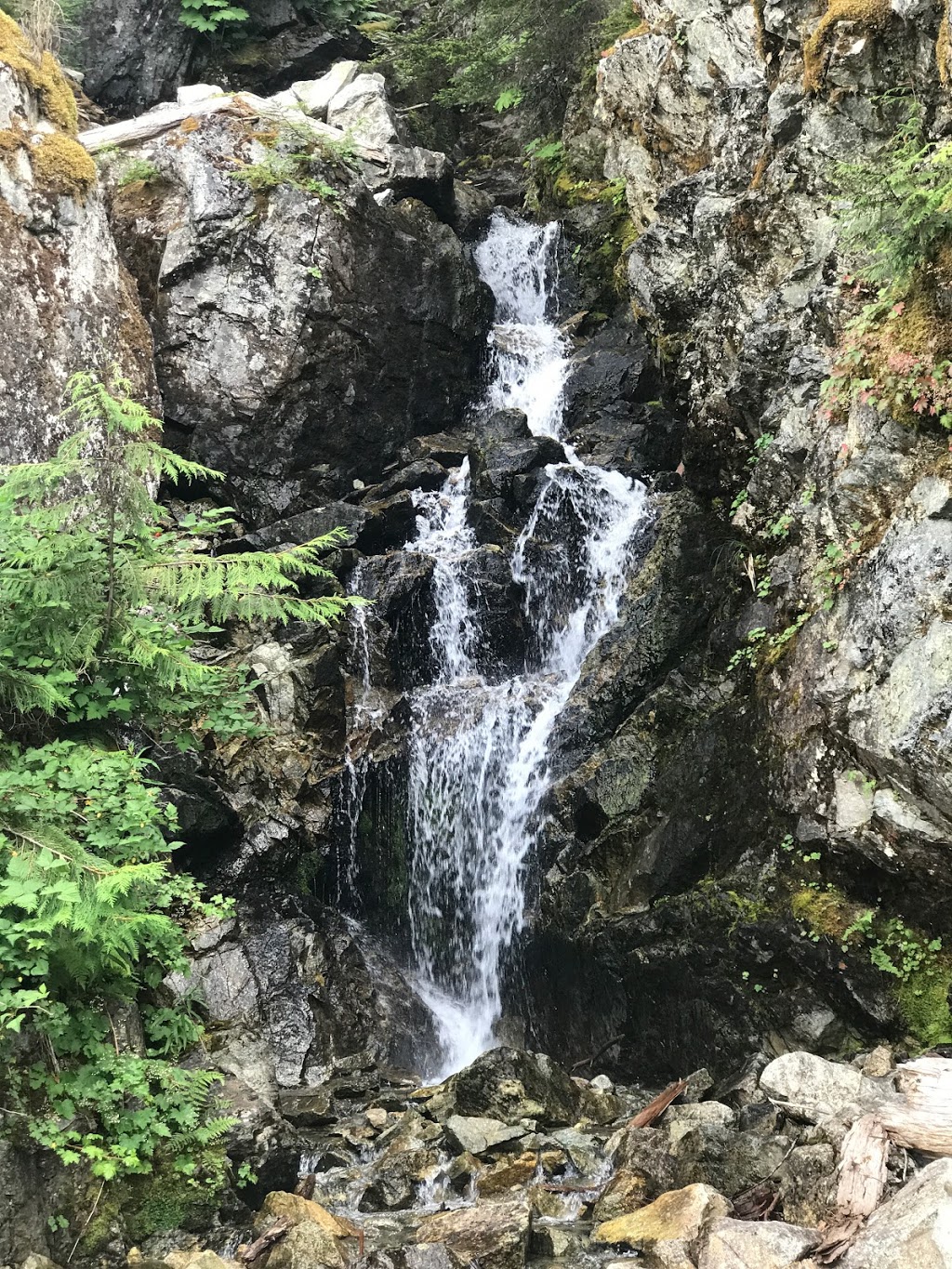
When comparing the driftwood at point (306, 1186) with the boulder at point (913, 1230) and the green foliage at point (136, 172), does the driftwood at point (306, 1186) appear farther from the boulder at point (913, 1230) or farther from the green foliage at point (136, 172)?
the green foliage at point (136, 172)

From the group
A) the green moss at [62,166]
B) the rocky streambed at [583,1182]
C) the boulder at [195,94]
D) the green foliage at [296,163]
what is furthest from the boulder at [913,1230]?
the boulder at [195,94]

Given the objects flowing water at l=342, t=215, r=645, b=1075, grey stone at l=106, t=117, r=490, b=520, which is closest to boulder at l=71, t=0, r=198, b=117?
grey stone at l=106, t=117, r=490, b=520

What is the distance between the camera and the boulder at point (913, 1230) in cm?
353

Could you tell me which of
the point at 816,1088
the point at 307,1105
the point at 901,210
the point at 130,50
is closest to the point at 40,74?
the point at 130,50

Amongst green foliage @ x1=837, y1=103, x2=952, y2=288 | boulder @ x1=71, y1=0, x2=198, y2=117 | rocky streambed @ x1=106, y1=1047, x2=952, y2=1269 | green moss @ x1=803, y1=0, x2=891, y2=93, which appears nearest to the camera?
rocky streambed @ x1=106, y1=1047, x2=952, y2=1269

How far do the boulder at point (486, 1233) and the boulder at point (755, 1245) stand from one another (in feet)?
3.87

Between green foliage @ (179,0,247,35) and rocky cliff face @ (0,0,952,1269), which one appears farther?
green foliage @ (179,0,247,35)

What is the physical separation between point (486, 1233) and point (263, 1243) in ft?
4.22

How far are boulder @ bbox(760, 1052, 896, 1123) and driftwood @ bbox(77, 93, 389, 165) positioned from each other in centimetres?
1556

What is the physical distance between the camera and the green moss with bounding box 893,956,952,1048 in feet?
21.3

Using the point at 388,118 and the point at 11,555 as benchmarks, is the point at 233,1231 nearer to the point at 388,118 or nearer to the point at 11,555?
the point at 11,555

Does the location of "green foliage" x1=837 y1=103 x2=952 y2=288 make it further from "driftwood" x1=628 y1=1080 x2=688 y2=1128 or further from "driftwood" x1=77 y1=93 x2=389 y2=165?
"driftwood" x1=77 y1=93 x2=389 y2=165

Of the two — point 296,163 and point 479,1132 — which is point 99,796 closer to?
point 479,1132

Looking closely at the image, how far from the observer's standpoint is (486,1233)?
5398mm
